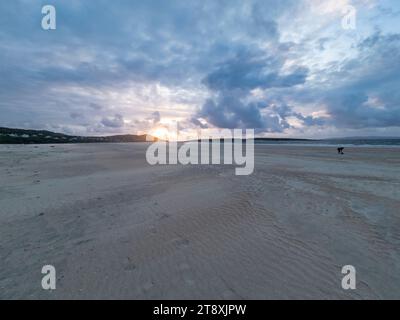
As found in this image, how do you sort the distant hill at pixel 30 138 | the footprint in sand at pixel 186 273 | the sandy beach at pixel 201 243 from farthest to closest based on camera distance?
the distant hill at pixel 30 138 < the footprint in sand at pixel 186 273 < the sandy beach at pixel 201 243

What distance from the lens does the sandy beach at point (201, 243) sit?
3.43 metres

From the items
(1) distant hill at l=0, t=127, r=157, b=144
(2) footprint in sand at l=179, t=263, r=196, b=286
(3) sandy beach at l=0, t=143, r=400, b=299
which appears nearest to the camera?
(3) sandy beach at l=0, t=143, r=400, b=299

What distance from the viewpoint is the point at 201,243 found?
491 cm

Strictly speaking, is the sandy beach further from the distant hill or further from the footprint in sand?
the distant hill

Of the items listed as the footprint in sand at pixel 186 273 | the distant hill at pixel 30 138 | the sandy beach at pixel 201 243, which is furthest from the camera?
the distant hill at pixel 30 138

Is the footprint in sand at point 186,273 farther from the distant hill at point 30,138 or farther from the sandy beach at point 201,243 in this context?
the distant hill at point 30,138

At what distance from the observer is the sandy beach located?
343 cm

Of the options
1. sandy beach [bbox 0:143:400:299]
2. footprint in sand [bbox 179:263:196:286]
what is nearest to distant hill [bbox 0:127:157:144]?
sandy beach [bbox 0:143:400:299]

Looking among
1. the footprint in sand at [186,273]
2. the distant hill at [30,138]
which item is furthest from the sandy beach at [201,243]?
the distant hill at [30,138]

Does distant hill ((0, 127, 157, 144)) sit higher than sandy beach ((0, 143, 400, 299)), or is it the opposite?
distant hill ((0, 127, 157, 144))

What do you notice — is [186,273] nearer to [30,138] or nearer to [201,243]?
[201,243]

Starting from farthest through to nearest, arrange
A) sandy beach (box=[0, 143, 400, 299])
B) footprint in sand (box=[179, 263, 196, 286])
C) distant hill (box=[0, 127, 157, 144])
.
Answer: distant hill (box=[0, 127, 157, 144])
footprint in sand (box=[179, 263, 196, 286])
sandy beach (box=[0, 143, 400, 299])

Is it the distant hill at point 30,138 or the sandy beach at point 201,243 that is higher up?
the distant hill at point 30,138

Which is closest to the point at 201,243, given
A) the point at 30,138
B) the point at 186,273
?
the point at 186,273
